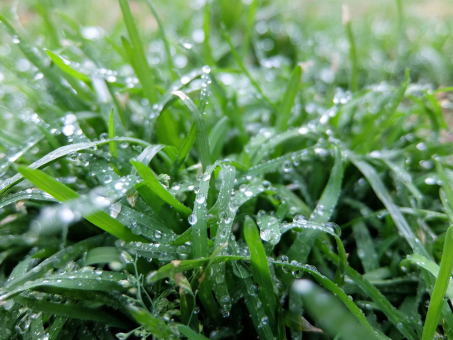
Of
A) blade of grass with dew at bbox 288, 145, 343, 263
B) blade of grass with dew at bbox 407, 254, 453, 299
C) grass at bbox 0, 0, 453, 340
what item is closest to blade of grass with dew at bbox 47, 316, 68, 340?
grass at bbox 0, 0, 453, 340

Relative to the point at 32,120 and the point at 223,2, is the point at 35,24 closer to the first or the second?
the point at 223,2

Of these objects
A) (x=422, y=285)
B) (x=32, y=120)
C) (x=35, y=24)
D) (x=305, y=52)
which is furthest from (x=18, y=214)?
(x=35, y=24)

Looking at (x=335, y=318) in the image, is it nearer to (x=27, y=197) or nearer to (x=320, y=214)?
(x=320, y=214)

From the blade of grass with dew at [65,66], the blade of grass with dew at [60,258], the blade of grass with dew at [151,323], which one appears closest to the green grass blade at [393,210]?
the blade of grass with dew at [151,323]

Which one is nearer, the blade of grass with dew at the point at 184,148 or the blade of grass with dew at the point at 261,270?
the blade of grass with dew at the point at 261,270

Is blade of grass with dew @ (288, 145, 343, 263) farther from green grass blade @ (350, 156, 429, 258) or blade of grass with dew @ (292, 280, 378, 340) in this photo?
blade of grass with dew @ (292, 280, 378, 340)

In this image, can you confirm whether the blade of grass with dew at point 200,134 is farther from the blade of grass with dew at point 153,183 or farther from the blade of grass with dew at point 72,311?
the blade of grass with dew at point 72,311
